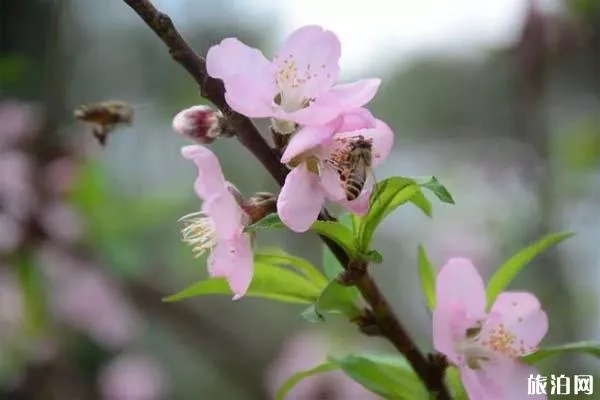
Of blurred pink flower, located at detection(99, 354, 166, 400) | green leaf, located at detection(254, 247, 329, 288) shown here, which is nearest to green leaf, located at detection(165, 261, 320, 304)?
green leaf, located at detection(254, 247, 329, 288)

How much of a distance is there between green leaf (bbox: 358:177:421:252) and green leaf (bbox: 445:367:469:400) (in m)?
0.11

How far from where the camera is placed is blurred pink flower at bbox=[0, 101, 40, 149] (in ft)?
3.65

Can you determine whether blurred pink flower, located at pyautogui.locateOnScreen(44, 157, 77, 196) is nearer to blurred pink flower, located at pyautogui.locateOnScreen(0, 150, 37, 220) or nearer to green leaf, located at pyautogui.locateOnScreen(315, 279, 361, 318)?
blurred pink flower, located at pyautogui.locateOnScreen(0, 150, 37, 220)

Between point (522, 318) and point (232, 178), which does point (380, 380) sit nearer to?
point (522, 318)

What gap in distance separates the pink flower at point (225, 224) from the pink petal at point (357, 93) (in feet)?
0.24

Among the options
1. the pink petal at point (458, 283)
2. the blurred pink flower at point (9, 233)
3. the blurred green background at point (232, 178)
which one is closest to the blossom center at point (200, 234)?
the pink petal at point (458, 283)

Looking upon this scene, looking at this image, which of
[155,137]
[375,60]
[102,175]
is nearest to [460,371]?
[102,175]

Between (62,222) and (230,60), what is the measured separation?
0.78 meters

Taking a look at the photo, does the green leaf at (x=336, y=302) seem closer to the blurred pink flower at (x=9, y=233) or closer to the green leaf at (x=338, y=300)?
the green leaf at (x=338, y=300)

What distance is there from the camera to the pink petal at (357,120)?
15.7 inches

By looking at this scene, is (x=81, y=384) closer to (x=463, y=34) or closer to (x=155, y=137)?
(x=155, y=137)

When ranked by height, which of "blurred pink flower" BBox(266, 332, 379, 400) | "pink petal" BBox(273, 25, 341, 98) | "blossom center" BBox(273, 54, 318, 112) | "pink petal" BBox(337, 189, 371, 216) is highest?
"blurred pink flower" BBox(266, 332, 379, 400)

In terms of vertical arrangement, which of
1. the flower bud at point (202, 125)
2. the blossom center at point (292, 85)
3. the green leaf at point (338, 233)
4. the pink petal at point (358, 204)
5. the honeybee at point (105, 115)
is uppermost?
the honeybee at point (105, 115)

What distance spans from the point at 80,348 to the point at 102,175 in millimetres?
404
